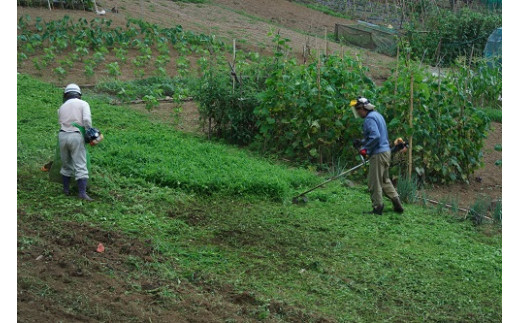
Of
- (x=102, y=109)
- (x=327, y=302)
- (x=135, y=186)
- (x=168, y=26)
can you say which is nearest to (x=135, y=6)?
(x=168, y=26)

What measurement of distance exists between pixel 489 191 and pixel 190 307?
8230 millimetres

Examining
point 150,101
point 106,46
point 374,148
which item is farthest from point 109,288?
point 106,46

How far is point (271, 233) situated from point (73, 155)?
9.33 ft

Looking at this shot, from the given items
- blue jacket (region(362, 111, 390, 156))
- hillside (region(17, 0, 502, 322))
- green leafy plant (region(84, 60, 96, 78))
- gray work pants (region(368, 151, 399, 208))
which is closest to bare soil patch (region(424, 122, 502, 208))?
hillside (region(17, 0, 502, 322))

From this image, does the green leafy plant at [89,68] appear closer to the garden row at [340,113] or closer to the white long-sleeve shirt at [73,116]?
the garden row at [340,113]

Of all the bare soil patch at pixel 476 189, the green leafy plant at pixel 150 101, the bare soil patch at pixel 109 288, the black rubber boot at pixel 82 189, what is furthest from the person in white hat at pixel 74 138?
the bare soil patch at pixel 476 189

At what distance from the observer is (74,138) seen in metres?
9.97

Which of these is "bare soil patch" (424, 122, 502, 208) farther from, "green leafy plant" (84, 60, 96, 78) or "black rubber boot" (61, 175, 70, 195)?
"green leafy plant" (84, 60, 96, 78)

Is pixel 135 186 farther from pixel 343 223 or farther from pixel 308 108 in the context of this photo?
pixel 308 108

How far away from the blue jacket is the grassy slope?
0.99 m

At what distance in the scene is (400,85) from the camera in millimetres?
13078

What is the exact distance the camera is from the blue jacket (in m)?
11.0

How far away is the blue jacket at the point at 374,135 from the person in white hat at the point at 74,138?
399 centimetres

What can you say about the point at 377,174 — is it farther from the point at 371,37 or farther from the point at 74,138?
the point at 371,37
